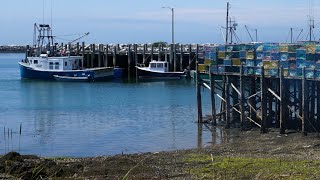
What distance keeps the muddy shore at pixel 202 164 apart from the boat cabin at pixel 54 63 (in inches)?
1965

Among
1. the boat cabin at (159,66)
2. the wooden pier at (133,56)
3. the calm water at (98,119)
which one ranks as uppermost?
the wooden pier at (133,56)

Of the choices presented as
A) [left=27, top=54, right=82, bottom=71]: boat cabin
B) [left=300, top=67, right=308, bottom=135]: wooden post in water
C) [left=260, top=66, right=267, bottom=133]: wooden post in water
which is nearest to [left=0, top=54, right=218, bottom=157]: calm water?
[left=260, top=66, right=267, bottom=133]: wooden post in water

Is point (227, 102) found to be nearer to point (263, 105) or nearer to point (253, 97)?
point (253, 97)

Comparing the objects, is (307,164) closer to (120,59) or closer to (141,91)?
(141,91)

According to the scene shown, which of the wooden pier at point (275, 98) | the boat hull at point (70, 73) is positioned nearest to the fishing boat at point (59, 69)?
the boat hull at point (70, 73)

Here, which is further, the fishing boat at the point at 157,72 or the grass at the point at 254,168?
the fishing boat at the point at 157,72

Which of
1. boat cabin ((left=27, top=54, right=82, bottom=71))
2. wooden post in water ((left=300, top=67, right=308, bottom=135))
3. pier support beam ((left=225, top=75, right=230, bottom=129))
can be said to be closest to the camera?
wooden post in water ((left=300, top=67, right=308, bottom=135))

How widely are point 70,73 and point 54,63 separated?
2.59 metres

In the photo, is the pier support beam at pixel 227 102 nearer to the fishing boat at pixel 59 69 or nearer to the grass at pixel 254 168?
the grass at pixel 254 168

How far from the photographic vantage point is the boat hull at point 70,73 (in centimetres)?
7100

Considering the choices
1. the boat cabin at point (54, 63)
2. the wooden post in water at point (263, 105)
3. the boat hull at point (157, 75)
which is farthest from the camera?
the boat cabin at point (54, 63)

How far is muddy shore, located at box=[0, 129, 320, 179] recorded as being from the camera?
15.0 m

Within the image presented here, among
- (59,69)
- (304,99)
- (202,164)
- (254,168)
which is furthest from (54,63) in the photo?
(254,168)

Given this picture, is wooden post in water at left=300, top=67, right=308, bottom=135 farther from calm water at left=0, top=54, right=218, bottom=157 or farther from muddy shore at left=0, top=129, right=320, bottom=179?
calm water at left=0, top=54, right=218, bottom=157
